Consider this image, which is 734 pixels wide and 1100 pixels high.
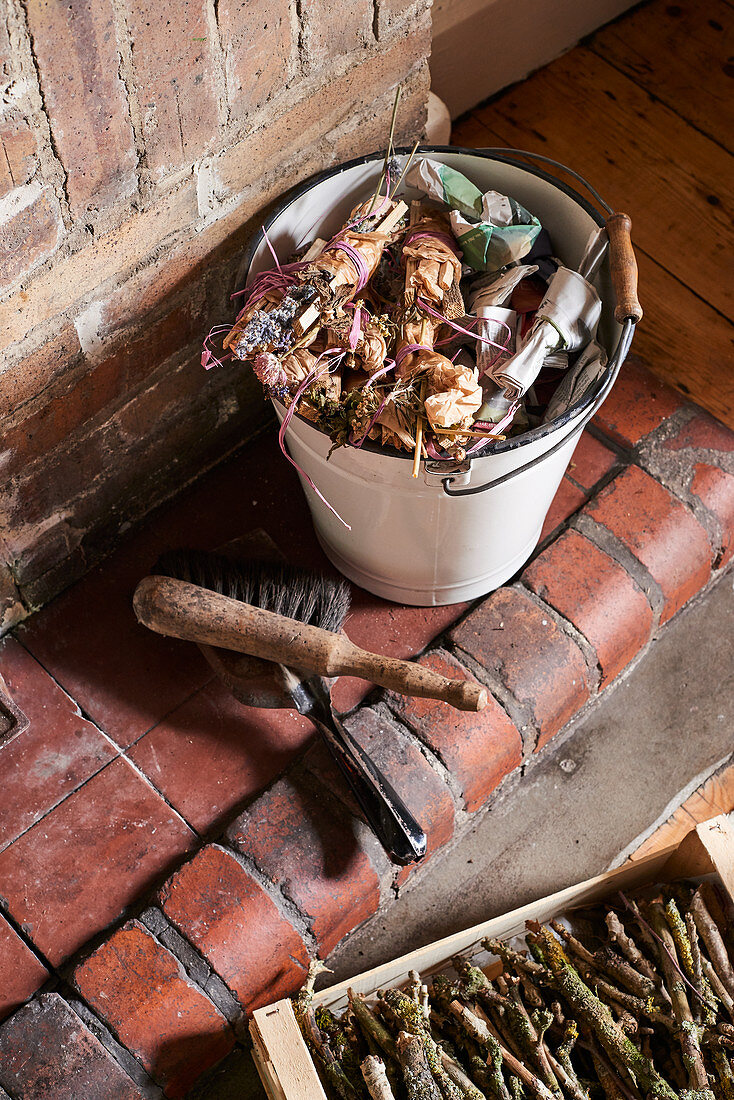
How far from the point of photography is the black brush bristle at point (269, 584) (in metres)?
1.21

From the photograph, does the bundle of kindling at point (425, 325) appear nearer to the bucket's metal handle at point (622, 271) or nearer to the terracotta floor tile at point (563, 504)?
the bucket's metal handle at point (622, 271)

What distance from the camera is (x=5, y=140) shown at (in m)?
0.89

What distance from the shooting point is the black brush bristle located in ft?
3.95

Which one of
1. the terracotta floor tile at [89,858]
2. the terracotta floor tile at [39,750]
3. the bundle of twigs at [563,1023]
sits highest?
the terracotta floor tile at [39,750]

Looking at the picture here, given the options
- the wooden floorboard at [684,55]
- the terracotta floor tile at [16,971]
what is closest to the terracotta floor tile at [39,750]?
the terracotta floor tile at [16,971]

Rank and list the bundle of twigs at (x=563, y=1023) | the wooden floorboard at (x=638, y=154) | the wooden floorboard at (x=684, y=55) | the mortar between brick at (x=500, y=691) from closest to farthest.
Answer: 1. the bundle of twigs at (x=563, y=1023)
2. the mortar between brick at (x=500, y=691)
3. the wooden floorboard at (x=638, y=154)
4. the wooden floorboard at (x=684, y=55)

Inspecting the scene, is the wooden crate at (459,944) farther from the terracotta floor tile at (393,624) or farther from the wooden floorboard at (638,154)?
the wooden floorboard at (638,154)

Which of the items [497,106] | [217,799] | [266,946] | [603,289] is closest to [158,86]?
[603,289]

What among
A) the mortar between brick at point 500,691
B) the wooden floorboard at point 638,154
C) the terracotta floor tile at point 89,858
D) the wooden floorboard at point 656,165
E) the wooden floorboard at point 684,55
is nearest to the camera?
the terracotta floor tile at point 89,858

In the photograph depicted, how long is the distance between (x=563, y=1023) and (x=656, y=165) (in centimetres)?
142

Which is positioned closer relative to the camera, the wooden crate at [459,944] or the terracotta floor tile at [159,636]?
the wooden crate at [459,944]

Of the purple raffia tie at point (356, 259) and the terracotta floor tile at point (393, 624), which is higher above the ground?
the purple raffia tie at point (356, 259)

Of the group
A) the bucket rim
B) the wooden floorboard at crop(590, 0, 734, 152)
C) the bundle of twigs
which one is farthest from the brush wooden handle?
the wooden floorboard at crop(590, 0, 734, 152)

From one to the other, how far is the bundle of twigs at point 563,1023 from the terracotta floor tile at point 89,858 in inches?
9.4
